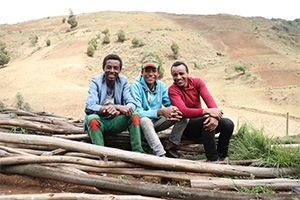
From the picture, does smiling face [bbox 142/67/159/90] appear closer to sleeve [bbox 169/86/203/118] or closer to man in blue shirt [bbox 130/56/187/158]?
man in blue shirt [bbox 130/56/187/158]

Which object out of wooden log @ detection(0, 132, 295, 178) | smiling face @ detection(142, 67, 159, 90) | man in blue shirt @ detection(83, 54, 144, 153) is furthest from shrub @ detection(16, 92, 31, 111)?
wooden log @ detection(0, 132, 295, 178)

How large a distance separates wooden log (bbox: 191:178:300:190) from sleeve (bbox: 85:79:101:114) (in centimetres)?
129

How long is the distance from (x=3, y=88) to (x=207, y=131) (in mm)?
17059

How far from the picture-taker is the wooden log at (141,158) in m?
2.12

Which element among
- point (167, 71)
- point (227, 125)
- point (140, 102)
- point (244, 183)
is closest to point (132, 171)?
point (140, 102)

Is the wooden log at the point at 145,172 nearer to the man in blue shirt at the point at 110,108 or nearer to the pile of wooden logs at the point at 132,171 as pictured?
the pile of wooden logs at the point at 132,171

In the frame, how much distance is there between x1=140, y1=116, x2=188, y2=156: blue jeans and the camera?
8.41 ft

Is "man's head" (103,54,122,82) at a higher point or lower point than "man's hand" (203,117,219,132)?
higher

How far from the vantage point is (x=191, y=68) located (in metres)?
22.8

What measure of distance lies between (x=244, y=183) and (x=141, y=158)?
3.08ft

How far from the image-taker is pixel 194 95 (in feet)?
9.62

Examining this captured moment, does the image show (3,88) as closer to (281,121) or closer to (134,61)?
(134,61)

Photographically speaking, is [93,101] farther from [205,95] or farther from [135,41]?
[135,41]

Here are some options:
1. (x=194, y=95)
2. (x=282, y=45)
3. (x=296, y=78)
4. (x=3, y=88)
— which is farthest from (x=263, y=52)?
(x=194, y=95)
